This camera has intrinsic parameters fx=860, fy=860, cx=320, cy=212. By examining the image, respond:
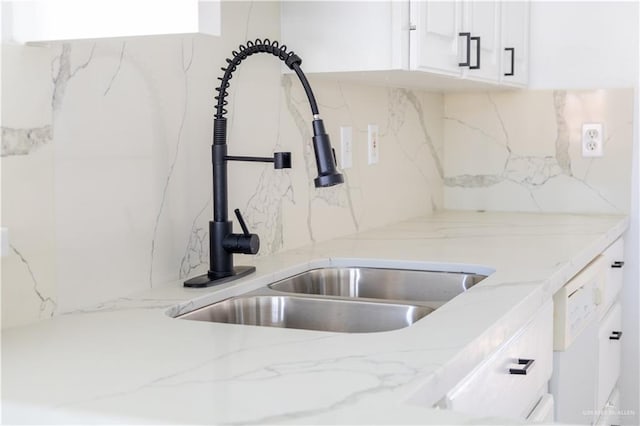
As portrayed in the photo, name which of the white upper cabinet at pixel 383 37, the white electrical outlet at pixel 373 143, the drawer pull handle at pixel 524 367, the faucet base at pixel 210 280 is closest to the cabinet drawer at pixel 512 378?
the drawer pull handle at pixel 524 367

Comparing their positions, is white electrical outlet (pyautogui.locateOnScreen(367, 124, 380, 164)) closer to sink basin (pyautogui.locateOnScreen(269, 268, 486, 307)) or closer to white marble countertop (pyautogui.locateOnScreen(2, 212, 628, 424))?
sink basin (pyautogui.locateOnScreen(269, 268, 486, 307))

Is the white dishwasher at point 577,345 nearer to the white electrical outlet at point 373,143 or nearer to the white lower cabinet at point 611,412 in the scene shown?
the white lower cabinet at point 611,412

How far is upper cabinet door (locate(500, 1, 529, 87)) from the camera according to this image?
8.69 feet

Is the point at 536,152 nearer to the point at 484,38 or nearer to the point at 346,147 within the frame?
the point at 484,38

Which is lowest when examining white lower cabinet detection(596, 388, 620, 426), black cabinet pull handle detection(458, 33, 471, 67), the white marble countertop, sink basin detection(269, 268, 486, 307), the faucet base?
white lower cabinet detection(596, 388, 620, 426)

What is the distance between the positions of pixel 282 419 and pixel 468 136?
2385 millimetres

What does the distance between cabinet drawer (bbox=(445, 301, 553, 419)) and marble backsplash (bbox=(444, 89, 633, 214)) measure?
133 cm

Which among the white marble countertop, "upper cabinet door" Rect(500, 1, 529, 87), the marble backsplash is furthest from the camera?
the marble backsplash

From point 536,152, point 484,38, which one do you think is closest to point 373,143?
point 484,38

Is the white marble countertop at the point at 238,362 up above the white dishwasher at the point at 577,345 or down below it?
above

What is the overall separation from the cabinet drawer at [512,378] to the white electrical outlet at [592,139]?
134 cm

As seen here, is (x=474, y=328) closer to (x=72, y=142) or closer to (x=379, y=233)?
(x=72, y=142)

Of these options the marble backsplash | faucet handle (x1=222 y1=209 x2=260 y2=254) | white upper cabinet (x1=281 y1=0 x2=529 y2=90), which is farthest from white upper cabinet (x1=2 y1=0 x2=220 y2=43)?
the marble backsplash

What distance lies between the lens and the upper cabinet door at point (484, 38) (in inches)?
88.7
